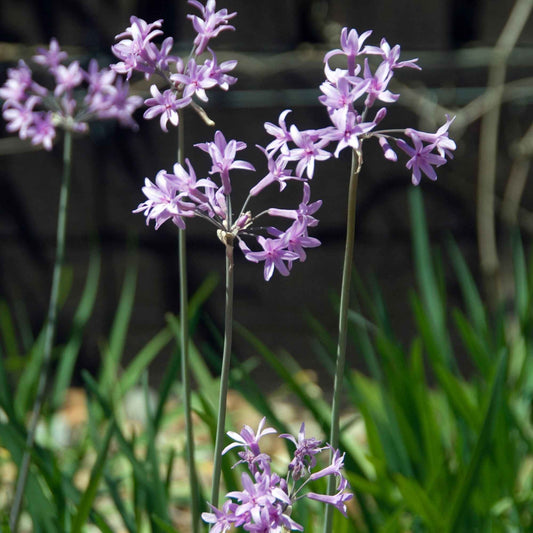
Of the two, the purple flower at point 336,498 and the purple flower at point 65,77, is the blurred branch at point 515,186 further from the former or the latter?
the purple flower at point 336,498

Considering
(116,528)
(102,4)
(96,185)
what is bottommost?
(116,528)

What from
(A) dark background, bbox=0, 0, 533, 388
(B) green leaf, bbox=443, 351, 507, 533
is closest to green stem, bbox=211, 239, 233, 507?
(B) green leaf, bbox=443, 351, 507, 533

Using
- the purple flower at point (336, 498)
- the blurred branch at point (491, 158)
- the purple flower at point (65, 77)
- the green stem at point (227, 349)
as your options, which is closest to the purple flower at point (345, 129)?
the green stem at point (227, 349)

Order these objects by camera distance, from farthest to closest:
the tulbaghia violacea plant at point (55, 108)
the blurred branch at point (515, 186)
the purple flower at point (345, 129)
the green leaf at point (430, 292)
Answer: the blurred branch at point (515, 186)
the green leaf at point (430, 292)
the tulbaghia violacea plant at point (55, 108)
the purple flower at point (345, 129)

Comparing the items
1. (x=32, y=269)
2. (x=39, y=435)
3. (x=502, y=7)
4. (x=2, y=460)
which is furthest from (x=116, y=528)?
(x=502, y=7)

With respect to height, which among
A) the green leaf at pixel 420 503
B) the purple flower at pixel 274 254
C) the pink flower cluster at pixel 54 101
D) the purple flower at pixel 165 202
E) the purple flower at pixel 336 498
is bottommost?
the purple flower at pixel 336 498

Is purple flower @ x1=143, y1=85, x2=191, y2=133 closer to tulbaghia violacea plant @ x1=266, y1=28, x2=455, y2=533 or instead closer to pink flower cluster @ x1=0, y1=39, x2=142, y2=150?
tulbaghia violacea plant @ x1=266, y1=28, x2=455, y2=533

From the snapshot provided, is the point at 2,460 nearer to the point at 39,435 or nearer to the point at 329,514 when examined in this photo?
the point at 39,435
